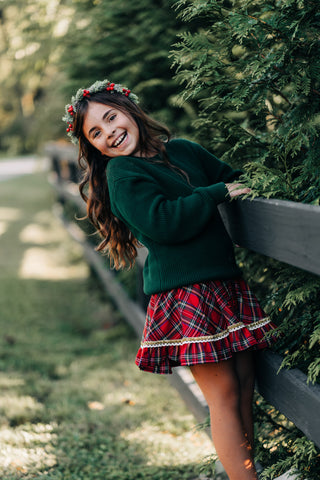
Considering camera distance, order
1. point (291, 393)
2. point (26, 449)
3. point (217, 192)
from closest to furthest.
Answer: point (291, 393) → point (217, 192) → point (26, 449)

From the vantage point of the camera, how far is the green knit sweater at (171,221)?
1798 millimetres

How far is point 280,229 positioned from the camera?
1.57 meters

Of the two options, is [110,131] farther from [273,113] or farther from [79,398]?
[79,398]

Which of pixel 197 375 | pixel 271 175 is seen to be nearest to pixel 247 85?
pixel 271 175

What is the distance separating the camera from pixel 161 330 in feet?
6.15

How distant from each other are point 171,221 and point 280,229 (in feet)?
1.27

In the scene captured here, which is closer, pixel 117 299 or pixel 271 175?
pixel 271 175

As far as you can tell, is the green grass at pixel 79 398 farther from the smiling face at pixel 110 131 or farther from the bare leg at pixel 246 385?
the smiling face at pixel 110 131

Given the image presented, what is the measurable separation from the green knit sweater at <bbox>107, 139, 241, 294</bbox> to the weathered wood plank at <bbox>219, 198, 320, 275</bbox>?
9 cm

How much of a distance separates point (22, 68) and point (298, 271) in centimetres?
640

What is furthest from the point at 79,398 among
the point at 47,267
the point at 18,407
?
the point at 47,267

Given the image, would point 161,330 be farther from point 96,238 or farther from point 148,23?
point 96,238

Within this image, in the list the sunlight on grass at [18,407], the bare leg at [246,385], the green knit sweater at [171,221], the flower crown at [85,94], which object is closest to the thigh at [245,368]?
the bare leg at [246,385]

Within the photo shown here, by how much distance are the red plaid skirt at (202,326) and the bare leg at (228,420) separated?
0.28 feet
